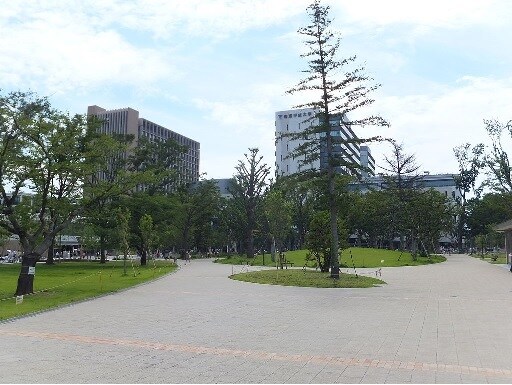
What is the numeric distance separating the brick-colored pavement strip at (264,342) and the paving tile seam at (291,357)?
2 cm

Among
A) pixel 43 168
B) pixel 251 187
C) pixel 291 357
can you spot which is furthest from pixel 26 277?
pixel 251 187

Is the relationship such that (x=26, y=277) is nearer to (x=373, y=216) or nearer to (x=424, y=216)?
(x=424, y=216)

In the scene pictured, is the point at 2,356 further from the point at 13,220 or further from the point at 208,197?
the point at 208,197

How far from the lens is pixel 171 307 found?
14281mm

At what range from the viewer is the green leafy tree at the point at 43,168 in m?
17.6

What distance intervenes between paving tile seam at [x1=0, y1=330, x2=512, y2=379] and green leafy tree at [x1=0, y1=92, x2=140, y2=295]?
9.28 meters

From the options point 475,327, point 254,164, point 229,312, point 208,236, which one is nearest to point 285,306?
point 229,312

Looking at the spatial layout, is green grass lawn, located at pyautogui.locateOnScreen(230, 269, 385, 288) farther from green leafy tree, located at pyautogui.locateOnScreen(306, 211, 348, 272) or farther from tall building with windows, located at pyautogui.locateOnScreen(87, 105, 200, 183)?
tall building with windows, located at pyautogui.locateOnScreen(87, 105, 200, 183)

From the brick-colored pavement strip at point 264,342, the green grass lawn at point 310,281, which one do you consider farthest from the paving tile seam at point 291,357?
the green grass lawn at point 310,281

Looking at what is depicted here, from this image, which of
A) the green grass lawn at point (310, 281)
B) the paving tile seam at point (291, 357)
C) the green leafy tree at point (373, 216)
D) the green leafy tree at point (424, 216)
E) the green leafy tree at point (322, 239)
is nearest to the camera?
the paving tile seam at point (291, 357)

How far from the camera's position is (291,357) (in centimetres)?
769

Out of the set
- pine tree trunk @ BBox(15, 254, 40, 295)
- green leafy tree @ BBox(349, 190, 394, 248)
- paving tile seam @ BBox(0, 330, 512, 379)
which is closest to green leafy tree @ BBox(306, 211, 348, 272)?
pine tree trunk @ BBox(15, 254, 40, 295)

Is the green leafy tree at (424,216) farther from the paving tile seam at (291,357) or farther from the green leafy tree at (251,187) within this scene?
the paving tile seam at (291,357)

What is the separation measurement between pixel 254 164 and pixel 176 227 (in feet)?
48.3
